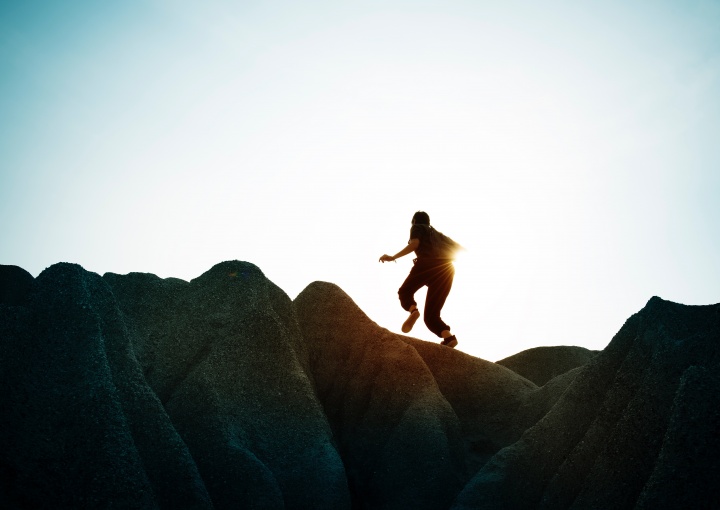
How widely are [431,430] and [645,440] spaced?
345 cm

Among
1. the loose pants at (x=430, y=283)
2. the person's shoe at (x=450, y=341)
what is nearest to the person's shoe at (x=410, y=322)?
the loose pants at (x=430, y=283)

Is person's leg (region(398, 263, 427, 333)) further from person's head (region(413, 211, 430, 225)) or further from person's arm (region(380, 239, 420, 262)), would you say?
person's head (region(413, 211, 430, 225))

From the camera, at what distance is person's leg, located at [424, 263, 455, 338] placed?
10.8 meters

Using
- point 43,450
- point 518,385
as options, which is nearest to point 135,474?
point 43,450

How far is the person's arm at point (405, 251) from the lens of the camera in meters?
10.4

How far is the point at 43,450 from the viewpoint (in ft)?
16.7

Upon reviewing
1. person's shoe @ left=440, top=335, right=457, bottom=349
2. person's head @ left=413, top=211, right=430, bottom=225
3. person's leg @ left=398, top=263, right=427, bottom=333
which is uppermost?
person's head @ left=413, top=211, right=430, bottom=225

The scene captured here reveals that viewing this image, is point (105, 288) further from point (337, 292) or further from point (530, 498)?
point (530, 498)

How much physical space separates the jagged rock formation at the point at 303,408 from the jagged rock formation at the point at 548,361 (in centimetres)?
264

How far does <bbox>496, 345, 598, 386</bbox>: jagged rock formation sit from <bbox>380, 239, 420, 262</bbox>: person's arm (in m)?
4.91

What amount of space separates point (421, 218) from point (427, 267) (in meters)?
1.00

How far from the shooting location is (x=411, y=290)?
35.2ft

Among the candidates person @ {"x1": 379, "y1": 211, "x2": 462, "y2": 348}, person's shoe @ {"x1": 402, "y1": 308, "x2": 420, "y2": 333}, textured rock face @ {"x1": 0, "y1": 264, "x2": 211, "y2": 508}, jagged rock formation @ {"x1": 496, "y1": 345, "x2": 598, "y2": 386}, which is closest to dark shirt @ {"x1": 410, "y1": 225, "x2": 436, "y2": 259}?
person @ {"x1": 379, "y1": 211, "x2": 462, "y2": 348}

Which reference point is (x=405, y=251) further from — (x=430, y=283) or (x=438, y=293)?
(x=438, y=293)
